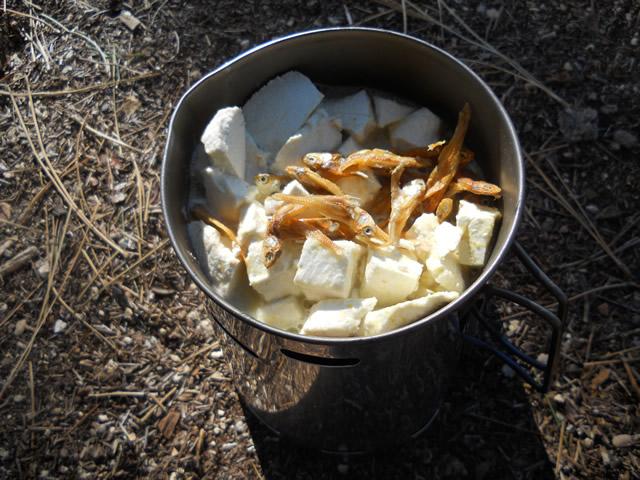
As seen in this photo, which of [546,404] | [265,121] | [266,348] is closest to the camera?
[266,348]

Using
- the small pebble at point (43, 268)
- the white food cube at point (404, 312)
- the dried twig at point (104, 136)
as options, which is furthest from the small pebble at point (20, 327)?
the white food cube at point (404, 312)

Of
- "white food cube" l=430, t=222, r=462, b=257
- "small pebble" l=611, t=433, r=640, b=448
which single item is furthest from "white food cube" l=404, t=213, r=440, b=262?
"small pebble" l=611, t=433, r=640, b=448

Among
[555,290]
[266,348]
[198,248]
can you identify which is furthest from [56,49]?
[555,290]

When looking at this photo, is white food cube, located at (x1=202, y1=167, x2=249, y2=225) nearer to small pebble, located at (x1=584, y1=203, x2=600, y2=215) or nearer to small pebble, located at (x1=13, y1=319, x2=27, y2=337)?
small pebble, located at (x1=13, y1=319, x2=27, y2=337)

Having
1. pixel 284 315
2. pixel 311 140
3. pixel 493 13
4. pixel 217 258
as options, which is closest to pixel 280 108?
pixel 311 140

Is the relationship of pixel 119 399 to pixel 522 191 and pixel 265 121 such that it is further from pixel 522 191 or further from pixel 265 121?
pixel 522 191

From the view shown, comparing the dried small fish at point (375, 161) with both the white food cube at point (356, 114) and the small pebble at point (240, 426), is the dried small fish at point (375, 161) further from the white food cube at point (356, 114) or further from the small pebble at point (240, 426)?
the small pebble at point (240, 426)
